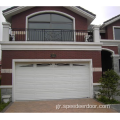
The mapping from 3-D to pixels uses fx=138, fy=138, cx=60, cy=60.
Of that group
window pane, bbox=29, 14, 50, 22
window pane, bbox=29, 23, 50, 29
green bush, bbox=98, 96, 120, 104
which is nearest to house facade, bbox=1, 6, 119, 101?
green bush, bbox=98, 96, 120, 104

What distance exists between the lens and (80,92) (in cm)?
844

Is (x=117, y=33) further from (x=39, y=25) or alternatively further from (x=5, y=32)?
(x=5, y=32)

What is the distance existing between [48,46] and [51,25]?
254 cm

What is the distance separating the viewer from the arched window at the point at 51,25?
948 centimetres

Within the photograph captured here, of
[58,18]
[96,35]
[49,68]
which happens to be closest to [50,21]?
[58,18]

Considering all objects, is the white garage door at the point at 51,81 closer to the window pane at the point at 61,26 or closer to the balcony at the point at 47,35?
the balcony at the point at 47,35

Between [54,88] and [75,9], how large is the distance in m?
5.75

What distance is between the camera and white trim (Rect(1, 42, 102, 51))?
8.05 metres

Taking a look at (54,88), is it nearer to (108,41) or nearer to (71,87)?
(71,87)

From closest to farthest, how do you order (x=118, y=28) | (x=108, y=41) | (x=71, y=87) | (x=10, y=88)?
(x=10, y=88) < (x=71, y=87) < (x=108, y=41) < (x=118, y=28)

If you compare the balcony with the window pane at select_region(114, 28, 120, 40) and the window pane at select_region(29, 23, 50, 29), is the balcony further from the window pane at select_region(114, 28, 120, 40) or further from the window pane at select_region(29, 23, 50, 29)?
the window pane at select_region(114, 28, 120, 40)

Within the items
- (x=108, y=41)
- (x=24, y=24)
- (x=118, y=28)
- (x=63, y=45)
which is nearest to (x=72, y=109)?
(x=63, y=45)

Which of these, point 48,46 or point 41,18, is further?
point 41,18

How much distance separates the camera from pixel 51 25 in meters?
10.1
